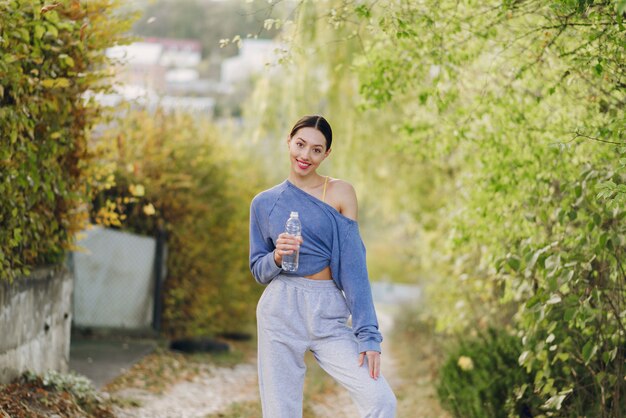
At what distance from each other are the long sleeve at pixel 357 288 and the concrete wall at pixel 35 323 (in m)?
2.78

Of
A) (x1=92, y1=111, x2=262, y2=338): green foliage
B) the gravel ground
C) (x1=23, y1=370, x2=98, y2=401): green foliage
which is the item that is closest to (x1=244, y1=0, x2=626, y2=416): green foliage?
the gravel ground

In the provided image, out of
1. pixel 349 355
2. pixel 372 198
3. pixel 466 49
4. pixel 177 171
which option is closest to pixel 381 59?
pixel 466 49

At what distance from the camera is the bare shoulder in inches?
162

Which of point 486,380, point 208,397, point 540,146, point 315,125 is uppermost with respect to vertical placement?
point 540,146

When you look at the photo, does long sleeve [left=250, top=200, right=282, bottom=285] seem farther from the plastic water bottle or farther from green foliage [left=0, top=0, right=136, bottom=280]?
green foliage [left=0, top=0, right=136, bottom=280]

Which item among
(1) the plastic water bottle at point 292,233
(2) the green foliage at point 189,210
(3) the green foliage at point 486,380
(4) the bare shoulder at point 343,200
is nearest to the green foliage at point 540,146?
(3) the green foliage at point 486,380

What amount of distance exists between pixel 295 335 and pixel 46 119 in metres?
3.02

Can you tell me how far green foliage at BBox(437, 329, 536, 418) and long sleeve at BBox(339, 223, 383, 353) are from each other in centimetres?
260

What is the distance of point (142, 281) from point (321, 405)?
3.67 m

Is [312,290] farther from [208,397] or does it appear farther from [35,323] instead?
[208,397]

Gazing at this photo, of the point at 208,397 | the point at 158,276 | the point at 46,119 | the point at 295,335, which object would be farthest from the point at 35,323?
the point at 158,276

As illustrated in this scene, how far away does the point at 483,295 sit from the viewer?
30.4 feet

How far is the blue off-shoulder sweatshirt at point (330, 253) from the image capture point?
400 cm

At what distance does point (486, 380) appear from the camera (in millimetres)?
7031
